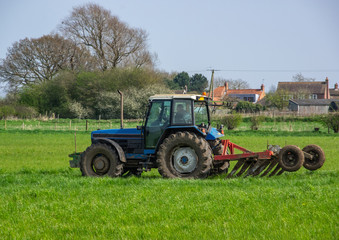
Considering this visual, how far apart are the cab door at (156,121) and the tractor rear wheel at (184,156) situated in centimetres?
51

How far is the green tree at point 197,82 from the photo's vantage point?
98.5 m

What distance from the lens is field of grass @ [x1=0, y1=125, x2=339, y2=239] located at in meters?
6.55

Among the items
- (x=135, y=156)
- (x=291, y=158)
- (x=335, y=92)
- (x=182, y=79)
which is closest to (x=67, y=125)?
(x=135, y=156)

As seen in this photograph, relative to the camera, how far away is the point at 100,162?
11641mm

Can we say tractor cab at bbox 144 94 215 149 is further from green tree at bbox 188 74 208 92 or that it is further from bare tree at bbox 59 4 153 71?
green tree at bbox 188 74 208 92

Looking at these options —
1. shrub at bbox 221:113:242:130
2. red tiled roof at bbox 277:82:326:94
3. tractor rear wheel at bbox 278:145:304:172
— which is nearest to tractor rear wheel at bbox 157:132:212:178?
tractor rear wheel at bbox 278:145:304:172

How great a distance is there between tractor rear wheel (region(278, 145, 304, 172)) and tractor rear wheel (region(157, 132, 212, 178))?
67.1 inches

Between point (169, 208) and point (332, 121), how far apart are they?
32477mm

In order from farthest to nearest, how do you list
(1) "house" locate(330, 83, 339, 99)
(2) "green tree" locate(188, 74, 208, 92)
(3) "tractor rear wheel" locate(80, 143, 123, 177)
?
(1) "house" locate(330, 83, 339, 99)
(2) "green tree" locate(188, 74, 208, 92)
(3) "tractor rear wheel" locate(80, 143, 123, 177)

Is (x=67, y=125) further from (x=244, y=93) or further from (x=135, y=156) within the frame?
(x=244, y=93)

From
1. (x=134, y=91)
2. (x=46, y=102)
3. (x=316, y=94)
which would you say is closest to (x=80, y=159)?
(x=134, y=91)

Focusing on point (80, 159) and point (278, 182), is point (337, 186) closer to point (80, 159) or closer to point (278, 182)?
point (278, 182)

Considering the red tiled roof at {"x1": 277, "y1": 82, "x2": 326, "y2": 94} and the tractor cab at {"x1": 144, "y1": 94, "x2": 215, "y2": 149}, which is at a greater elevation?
the red tiled roof at {"x1": 277, "y1": 82, "x2": 326, "y2": 94}

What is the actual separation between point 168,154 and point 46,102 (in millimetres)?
48583
